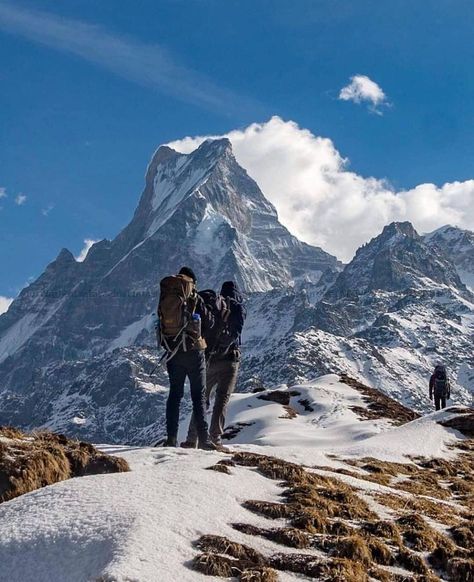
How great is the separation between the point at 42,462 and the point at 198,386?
4.60m

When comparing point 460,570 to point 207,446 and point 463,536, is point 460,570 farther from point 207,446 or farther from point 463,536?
point 207,446

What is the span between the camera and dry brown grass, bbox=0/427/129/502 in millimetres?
9680

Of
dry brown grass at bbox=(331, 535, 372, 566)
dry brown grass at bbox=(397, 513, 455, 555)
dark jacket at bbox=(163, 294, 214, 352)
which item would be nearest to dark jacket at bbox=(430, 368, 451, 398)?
dark jacket at bbox=(163, 294, 214, 352)

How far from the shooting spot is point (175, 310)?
13.8 metres

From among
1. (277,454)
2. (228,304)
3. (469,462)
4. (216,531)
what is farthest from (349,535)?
(469,462)

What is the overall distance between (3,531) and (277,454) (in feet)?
24.9

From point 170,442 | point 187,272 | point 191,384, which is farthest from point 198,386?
point 187,272

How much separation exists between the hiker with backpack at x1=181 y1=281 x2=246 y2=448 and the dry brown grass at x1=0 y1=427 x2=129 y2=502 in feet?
15.0

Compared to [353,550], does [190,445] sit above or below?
above

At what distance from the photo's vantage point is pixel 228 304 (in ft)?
53.6

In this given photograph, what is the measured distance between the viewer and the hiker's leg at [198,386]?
46.4ft

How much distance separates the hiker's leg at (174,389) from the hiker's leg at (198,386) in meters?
0.19

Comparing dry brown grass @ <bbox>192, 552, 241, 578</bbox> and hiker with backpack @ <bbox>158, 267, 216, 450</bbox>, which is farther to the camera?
hiker with backpack @ <bbox>158, 267, 216, 450</bbox>

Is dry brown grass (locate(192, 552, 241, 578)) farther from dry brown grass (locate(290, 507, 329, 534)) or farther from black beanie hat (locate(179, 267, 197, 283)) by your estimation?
black beanie hat (locate(179, 267, 197, 283))
